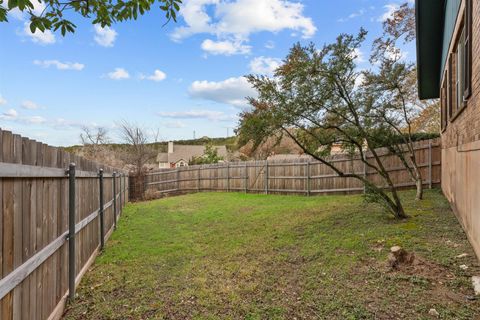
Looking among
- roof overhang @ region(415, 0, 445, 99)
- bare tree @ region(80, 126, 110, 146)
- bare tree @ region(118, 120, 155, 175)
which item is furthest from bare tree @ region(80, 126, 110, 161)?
roof overhang @ region(415, 0, 445, 99)

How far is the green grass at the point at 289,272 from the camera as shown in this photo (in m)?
3.31

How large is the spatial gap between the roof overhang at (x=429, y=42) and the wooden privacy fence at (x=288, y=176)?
2.12 metres

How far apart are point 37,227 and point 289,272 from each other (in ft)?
9.89

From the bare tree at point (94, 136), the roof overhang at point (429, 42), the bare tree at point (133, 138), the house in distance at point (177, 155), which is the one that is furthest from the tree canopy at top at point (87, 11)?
the house in distance at point (177, 155)

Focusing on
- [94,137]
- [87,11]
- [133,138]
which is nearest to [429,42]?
[87,11]

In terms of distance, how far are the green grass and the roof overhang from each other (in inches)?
179

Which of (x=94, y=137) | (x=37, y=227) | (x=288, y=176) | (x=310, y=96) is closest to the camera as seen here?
(x=37, y=227)

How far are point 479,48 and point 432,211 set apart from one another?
4.04 m

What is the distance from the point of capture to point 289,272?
14.5 feet

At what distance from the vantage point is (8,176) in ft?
6.66

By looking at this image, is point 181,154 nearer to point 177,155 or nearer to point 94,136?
point 177,155

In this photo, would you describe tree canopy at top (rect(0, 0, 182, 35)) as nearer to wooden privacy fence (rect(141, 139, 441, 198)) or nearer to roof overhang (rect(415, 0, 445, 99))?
roof overhang (rect(415, 0, 445, 99))

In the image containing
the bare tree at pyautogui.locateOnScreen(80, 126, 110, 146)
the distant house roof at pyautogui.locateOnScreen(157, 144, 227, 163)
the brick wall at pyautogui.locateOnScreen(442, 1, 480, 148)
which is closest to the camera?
the brick wall at pyautogui.locateOnScreen(442, 1, 480, 148)

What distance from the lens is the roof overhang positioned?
8016 mm
